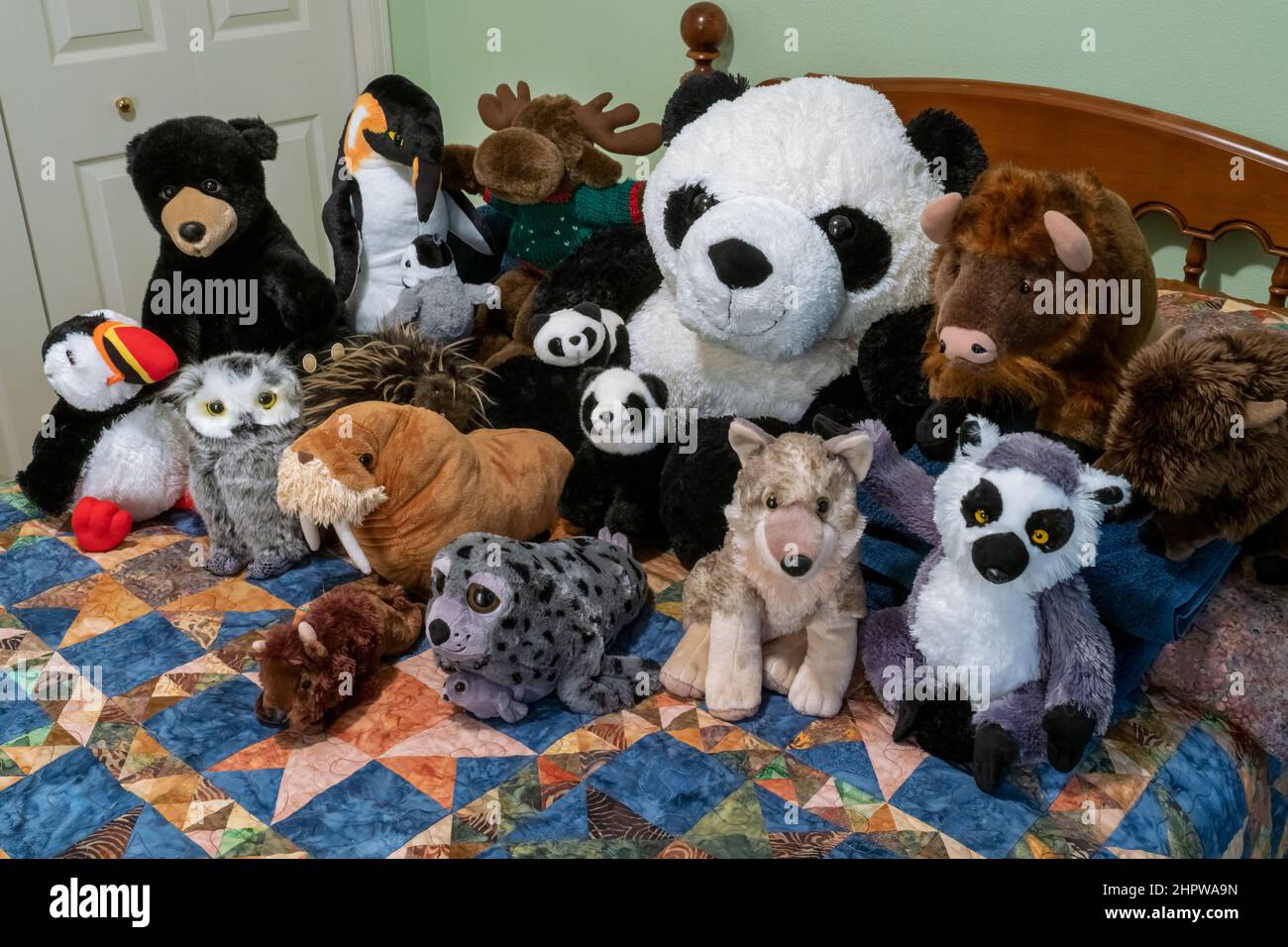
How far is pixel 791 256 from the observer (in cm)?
130

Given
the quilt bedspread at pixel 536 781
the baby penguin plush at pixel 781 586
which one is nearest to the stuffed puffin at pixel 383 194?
the quilt bedspread at pixel 536 781

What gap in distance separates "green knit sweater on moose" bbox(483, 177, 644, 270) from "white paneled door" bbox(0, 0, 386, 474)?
1.20 meters

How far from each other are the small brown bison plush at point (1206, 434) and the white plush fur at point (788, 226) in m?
0.38

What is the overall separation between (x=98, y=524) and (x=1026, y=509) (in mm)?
1274

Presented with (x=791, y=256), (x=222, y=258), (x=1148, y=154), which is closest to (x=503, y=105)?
(x=222, y=258)

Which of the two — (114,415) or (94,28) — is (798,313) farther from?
(94,28)

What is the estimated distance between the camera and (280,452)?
4.99ft

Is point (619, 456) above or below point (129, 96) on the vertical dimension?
below

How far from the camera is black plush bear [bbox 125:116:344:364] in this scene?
66.4 inches

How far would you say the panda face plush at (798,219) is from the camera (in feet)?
4.25

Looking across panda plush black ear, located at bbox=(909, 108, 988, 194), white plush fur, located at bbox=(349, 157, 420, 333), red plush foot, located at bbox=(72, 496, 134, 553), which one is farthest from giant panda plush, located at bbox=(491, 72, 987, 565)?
red plush foot, located at bbox=(72, 496, 134, 553)
